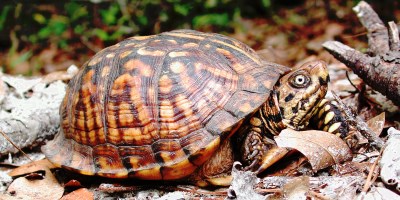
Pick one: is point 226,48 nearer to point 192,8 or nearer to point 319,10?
point 192,8

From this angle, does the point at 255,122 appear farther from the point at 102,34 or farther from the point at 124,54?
the point at 102,34

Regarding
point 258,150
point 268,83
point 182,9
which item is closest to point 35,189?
point 258,150

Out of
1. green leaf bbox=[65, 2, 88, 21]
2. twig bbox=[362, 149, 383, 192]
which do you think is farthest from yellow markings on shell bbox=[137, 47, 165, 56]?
green leaf bbox=[65, 2, 88, 21]

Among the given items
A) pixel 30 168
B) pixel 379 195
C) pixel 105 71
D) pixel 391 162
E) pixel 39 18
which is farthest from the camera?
pixel 39 18

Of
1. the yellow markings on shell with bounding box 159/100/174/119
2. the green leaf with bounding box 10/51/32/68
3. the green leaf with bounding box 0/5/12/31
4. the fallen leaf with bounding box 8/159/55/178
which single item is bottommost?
the fallen leaf with bounding box 8/159/55/178

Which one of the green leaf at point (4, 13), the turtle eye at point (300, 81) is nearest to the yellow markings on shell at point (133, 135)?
the turtle eye at point (300, 81)

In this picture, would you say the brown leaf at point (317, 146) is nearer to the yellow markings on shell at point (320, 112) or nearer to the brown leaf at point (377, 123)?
the yellow markings on shell at point (320, 112)

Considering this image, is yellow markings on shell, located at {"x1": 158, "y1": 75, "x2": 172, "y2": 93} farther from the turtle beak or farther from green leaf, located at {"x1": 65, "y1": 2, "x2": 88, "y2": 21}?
green leaf, located at {"x1": 65, "y1": 2, "x2": 88, "y2": 21}
